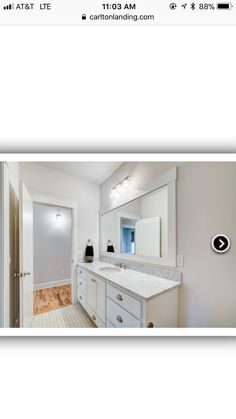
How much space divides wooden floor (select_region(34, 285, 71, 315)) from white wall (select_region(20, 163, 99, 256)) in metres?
0.31

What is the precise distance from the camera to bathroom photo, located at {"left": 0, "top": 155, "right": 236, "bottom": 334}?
2.48 ft

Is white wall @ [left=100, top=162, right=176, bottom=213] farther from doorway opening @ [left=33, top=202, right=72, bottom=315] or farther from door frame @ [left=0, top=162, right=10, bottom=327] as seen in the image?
door frame @ [left=0, top=162, right=10, bottom=327]

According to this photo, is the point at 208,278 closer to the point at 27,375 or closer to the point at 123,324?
the point at 123,324

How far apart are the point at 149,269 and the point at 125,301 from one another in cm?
30

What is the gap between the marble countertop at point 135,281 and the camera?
0.82 meters

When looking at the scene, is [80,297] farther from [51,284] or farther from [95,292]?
[51,284]
